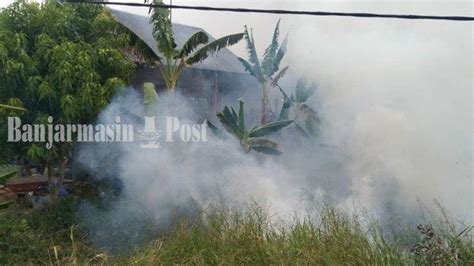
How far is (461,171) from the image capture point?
9.03m

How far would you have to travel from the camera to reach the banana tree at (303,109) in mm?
11797

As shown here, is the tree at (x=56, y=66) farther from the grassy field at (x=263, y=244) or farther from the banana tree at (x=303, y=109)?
the banana tree at (x=303, y=109)

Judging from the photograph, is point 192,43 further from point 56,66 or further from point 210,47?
point 56,66

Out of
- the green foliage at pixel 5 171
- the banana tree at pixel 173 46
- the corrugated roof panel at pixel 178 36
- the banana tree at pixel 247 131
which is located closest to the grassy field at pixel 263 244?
the green foliage at pixel 5 171

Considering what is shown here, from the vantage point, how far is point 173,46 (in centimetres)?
976

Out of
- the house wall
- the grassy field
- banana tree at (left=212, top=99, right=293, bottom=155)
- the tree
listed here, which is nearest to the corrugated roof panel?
the house wall

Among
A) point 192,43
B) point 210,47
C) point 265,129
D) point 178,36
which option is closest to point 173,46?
point 192,43

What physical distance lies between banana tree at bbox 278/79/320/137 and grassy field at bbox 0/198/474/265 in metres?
5.19

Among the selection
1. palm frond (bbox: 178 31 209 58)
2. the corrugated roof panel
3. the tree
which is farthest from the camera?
the corrugated roof panel

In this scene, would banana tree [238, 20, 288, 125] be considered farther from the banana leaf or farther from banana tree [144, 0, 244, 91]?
the banana leaf

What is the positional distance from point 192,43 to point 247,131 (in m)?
2.11

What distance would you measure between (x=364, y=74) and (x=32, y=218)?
23.5 ft

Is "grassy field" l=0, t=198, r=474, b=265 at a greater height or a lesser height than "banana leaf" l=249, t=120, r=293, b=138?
lesser

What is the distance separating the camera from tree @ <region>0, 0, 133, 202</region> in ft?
25.8
